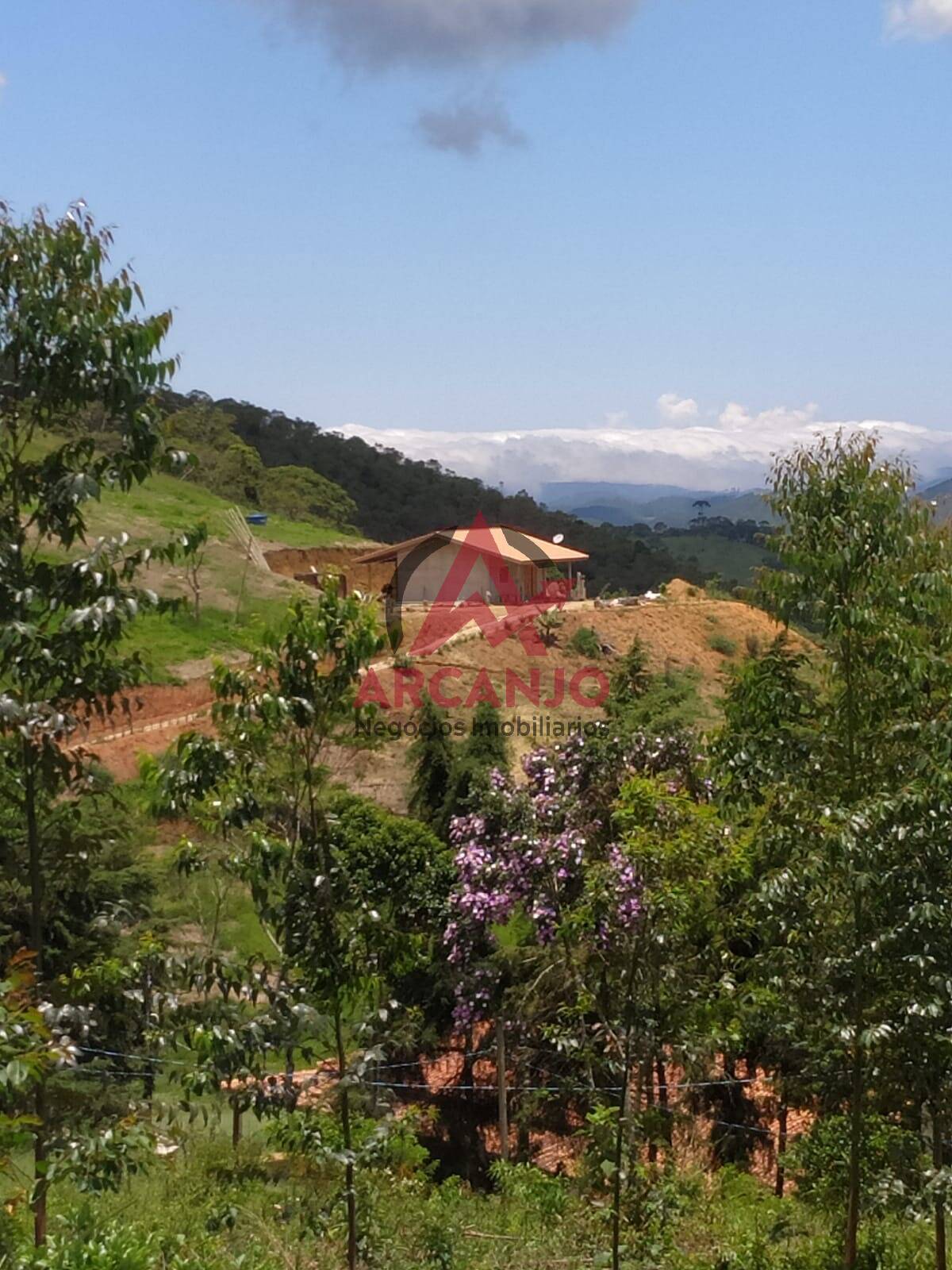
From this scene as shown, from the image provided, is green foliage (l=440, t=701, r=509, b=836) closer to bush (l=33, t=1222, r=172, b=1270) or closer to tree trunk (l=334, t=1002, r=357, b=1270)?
tree trunk (l=334, t=1002, r=357, b=1270)

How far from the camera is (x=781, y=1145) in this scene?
12.7 m

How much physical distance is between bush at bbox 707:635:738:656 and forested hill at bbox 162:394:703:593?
3244 centimetres

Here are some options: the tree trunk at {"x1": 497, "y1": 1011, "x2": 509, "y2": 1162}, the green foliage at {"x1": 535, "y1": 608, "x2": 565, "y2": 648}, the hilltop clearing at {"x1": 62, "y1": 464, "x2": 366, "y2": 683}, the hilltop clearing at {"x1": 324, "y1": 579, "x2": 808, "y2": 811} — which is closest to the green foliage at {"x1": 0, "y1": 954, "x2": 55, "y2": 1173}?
the tree trunk at {"x1": 497, "y1": 1011, "x2": 509, "y2": 1162}

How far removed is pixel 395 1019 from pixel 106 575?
10.3 metres

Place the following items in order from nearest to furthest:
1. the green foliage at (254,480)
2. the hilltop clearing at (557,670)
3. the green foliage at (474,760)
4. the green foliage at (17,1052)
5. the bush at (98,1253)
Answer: the green foliage at (17,1052), the bush at (98,1253), the green foliage at (474,760), the hilltop clearing at (557,670), the green foliage at (254,480)

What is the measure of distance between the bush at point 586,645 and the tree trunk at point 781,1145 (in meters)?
19.6

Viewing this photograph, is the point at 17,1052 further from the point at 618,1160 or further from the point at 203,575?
the point at 203,575

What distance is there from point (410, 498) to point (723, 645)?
48.8 meters

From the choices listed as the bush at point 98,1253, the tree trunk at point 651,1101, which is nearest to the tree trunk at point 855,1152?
the tree trunk at point 651,1101

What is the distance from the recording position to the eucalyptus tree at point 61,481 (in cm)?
454

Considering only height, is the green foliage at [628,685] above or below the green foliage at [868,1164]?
above

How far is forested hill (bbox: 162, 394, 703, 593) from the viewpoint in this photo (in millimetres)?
75500

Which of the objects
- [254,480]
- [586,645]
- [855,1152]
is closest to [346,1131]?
[855,1152]

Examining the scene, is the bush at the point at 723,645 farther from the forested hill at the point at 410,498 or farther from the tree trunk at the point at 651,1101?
the forested hill at the point at 410,498
